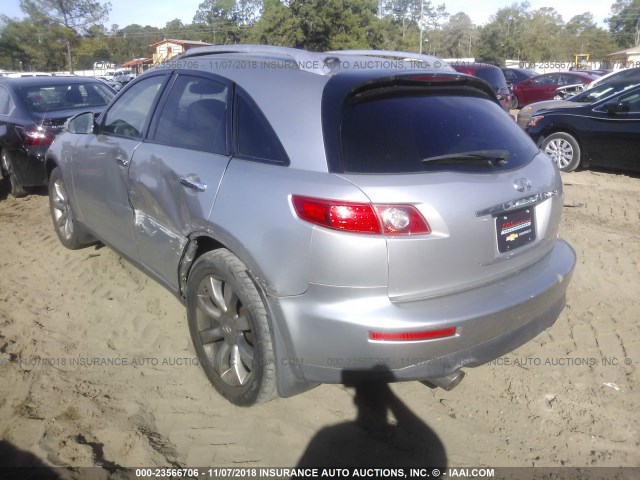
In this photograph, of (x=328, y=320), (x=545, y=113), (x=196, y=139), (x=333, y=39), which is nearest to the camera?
(x=328, y=320)

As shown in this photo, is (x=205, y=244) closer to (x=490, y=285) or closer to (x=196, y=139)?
(x=196, y=139)

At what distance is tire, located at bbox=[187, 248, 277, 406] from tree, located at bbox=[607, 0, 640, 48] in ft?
321

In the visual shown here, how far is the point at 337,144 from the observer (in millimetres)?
2422

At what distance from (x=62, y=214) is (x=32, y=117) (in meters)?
2.63

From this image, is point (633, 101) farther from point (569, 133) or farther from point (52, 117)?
point (52, 117)

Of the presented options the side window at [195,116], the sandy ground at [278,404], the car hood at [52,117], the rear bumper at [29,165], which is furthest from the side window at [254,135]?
the rear bumper at [29,165]

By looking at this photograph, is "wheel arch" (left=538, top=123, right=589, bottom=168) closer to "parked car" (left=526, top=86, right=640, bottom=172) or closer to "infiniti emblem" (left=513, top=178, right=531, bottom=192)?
"parked car" (left=526, top=86, right=640, bottom=172)

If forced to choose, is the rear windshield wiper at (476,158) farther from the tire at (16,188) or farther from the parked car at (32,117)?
the tire at (16,188)

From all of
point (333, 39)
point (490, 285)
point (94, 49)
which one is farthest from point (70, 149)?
point (94, 49)

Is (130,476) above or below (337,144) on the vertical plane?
below

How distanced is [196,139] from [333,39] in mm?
39715

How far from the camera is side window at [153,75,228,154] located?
3000mm

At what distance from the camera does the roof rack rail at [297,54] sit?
9.08ft

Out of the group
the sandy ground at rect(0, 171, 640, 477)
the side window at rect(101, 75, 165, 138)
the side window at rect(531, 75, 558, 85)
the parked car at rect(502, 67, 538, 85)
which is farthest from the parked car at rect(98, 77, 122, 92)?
the parked car at rect(502, 67, 538, 85)
